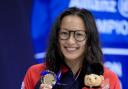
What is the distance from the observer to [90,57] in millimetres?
2137

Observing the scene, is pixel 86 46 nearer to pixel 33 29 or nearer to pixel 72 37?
pixel 72 37

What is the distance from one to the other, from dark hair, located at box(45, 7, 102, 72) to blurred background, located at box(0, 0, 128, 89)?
1.19 m

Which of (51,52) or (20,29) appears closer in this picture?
(51,52)

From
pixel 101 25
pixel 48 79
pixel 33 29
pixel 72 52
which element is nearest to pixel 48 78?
pixel 48 79

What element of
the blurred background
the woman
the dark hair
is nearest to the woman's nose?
the woman

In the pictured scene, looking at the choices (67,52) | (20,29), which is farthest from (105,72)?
(20,29)

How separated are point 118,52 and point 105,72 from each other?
153 centimetres

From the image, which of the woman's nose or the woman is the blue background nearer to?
the woman

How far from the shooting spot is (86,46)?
6.92 ft

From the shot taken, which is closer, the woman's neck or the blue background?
the woman's neck

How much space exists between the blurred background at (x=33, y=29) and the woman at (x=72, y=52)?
120 centimetres

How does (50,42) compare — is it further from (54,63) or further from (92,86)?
(92,86)

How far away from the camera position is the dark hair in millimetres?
2094

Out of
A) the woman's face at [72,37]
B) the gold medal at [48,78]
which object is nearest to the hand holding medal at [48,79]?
the gold medal at [48,78]
